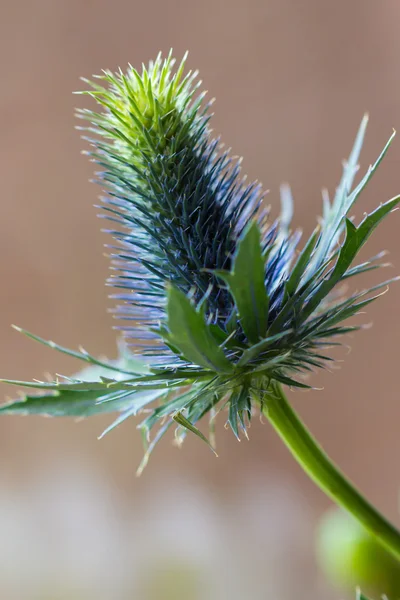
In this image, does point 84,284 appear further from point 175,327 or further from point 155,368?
point 175,327

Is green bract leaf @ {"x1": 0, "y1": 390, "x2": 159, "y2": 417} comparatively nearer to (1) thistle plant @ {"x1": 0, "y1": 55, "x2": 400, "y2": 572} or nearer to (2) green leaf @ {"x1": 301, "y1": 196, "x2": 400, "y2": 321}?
(1) thistle plant @ {"x1": 0, "y1": 55, "x2": 400, "y2": 572}

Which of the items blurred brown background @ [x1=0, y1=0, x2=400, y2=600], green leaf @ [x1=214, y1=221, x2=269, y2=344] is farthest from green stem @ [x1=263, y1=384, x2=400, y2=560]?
blurred brown background @ [x1=0, y1=0, x2=400, y2=600]

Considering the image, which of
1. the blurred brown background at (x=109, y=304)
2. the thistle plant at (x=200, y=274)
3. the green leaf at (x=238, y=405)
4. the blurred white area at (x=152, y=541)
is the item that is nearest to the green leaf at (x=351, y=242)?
the thistle plant at (x=200, y=274)

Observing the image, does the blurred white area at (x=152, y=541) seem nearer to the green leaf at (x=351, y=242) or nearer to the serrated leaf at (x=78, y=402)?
the serrated leaf at (x=78, y=402)

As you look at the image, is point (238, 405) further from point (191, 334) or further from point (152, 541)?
point (152, 541)

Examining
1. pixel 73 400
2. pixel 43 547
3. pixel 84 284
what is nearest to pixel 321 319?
pixel 73 400
